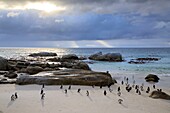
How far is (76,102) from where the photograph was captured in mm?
25219

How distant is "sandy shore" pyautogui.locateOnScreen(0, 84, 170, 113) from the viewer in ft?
73.9

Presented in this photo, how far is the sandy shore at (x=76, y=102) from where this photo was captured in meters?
22.5

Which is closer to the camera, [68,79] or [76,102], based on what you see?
[76,102]

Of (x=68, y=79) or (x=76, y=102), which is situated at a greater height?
(x=68, y=79)

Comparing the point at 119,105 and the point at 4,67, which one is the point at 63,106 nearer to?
the point at 119,105

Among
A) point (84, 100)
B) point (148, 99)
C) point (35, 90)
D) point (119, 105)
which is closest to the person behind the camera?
point (119, 105)

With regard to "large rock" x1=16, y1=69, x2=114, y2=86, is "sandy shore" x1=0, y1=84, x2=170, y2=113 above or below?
below

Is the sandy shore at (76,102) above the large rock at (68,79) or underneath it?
underneath

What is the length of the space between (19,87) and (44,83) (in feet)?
10.1

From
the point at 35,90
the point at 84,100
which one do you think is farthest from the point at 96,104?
the point at 35,90

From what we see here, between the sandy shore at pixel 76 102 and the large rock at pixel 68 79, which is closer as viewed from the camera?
the sandy shore at pixel 76 102

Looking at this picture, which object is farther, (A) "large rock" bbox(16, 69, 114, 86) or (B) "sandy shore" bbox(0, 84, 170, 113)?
(A) "large rock" bbox(16, 69, 114, 86)

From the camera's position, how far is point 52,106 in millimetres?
23375

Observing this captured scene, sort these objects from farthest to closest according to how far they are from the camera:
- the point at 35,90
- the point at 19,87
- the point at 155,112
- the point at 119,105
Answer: the point at 19,87
the point at 35,90
the point at 119,105
the point at 155,112
